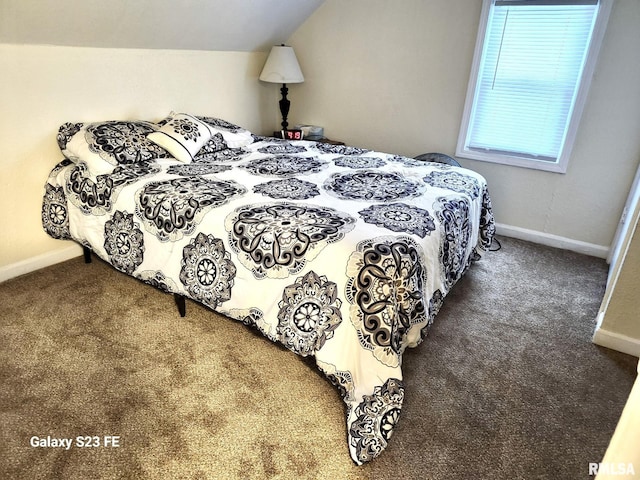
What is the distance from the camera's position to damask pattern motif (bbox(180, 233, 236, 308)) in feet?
5.78

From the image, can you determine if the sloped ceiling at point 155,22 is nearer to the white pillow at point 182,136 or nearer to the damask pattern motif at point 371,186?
the white pillow at point 182,136

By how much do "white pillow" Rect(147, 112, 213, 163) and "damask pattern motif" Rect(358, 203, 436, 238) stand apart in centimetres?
133

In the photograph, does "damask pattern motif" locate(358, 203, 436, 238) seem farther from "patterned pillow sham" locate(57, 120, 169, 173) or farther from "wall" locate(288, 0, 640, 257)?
"wall" locate(288, 0, 640, 257)

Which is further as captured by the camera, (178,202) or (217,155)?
(217,155)

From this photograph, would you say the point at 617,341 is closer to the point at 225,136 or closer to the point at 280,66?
the point at 225,136

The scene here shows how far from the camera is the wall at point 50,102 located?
2213mm

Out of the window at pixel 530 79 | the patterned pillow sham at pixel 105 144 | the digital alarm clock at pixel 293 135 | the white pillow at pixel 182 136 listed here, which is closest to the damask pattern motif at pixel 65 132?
the patterned pillow sham at pixel 105 144

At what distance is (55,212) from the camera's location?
2410mm

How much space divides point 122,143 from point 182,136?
0.36 m

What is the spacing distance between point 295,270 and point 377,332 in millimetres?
394

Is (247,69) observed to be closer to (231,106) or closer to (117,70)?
(231,106)

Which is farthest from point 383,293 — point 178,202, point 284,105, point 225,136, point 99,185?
point 284,105

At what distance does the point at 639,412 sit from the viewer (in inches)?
19.8

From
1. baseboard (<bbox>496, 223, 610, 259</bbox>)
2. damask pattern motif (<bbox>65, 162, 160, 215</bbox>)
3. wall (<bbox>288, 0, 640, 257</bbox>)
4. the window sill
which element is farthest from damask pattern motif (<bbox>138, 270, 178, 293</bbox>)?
baseboard (<bbox>496, 223, 610, 259</bbox>)
